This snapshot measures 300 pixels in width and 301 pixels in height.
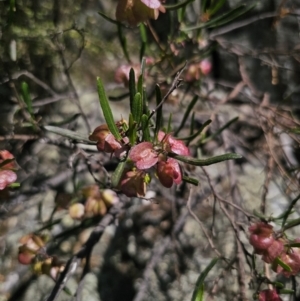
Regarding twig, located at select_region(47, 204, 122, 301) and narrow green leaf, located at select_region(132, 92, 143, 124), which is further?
twig, located at select_region(47, 204, 122, 301)

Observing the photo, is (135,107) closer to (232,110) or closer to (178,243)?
(178,243)

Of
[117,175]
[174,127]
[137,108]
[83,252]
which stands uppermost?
[137,108]

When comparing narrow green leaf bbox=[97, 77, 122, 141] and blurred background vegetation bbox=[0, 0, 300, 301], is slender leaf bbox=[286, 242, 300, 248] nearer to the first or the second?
blurred background vegetation bbox=[0, 0, 300, 301]

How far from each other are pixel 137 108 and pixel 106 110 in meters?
0.05

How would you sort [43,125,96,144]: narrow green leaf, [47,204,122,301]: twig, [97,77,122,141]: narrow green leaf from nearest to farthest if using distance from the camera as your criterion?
[97,77,122,141]: narrow green leaf
[43,125,96,144]: narrow green leaf
[47,204,122,301]: twig

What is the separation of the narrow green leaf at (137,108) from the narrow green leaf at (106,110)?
0.04 m

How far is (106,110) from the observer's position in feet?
2.84

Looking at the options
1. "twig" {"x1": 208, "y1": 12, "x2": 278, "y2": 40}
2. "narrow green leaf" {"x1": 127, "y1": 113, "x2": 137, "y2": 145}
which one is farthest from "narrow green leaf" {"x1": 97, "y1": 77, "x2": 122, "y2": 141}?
"twig" {"x1": 208, "y1": 12, "x2": 278, "y2": 40}

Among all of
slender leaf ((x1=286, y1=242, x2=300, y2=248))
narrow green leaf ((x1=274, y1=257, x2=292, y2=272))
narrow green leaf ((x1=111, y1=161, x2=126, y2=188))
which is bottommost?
narrow green leaf ((x1=274, y1=257, x2=292, y2=272))

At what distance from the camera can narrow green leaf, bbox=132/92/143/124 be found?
2.83ft

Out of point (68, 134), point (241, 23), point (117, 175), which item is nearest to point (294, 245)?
point (117, 175)

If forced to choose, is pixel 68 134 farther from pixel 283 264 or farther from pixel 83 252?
pixel 283 264

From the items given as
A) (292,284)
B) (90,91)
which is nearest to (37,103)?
(90,91)

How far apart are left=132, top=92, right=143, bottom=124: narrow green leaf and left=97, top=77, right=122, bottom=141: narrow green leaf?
40mm
